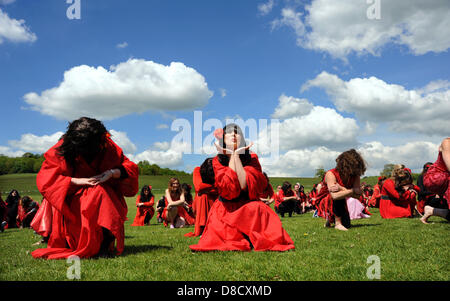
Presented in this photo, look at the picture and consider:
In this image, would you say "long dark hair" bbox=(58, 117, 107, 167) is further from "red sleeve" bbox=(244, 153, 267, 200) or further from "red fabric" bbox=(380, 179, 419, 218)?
"red fabric" bbox=(380, 179, 419, 218)

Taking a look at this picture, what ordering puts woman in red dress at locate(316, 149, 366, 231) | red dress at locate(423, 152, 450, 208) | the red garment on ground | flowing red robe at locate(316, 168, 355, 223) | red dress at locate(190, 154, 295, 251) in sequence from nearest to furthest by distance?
red dress at locate(190, 154, 295, 251) → red dress at locate(423, 152, 450, 208) → woman in red dress at locate(316, 149, 366, 231) → flowing red robe at locate(316, 168, 355, 223) → the red garment on ground

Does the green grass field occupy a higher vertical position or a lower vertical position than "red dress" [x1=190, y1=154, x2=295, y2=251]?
lower

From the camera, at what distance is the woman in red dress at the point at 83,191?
489cm

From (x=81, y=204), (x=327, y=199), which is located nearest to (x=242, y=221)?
(x=81, y=204)

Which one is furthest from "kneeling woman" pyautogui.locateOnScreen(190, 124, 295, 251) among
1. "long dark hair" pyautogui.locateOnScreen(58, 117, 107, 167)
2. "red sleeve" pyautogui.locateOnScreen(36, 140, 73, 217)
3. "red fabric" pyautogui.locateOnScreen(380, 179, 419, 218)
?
"red fabric" pyautogui.locateOnScreen(380, 179, 419, 218)

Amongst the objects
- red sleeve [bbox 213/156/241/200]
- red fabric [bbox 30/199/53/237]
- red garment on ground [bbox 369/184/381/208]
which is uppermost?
red sleeve [bbox 213/156/241/200]

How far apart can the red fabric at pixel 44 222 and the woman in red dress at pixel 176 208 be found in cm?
699

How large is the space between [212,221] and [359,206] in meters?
10.3

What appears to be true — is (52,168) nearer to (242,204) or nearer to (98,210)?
(98,210)

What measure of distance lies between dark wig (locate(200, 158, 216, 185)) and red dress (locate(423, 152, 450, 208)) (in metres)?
4.18

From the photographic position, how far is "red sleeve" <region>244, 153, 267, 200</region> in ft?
17.6

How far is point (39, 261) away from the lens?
475 cm

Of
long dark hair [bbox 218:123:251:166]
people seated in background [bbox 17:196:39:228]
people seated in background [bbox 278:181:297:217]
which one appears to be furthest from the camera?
people seated in background [bbox 278:181:297:217]
